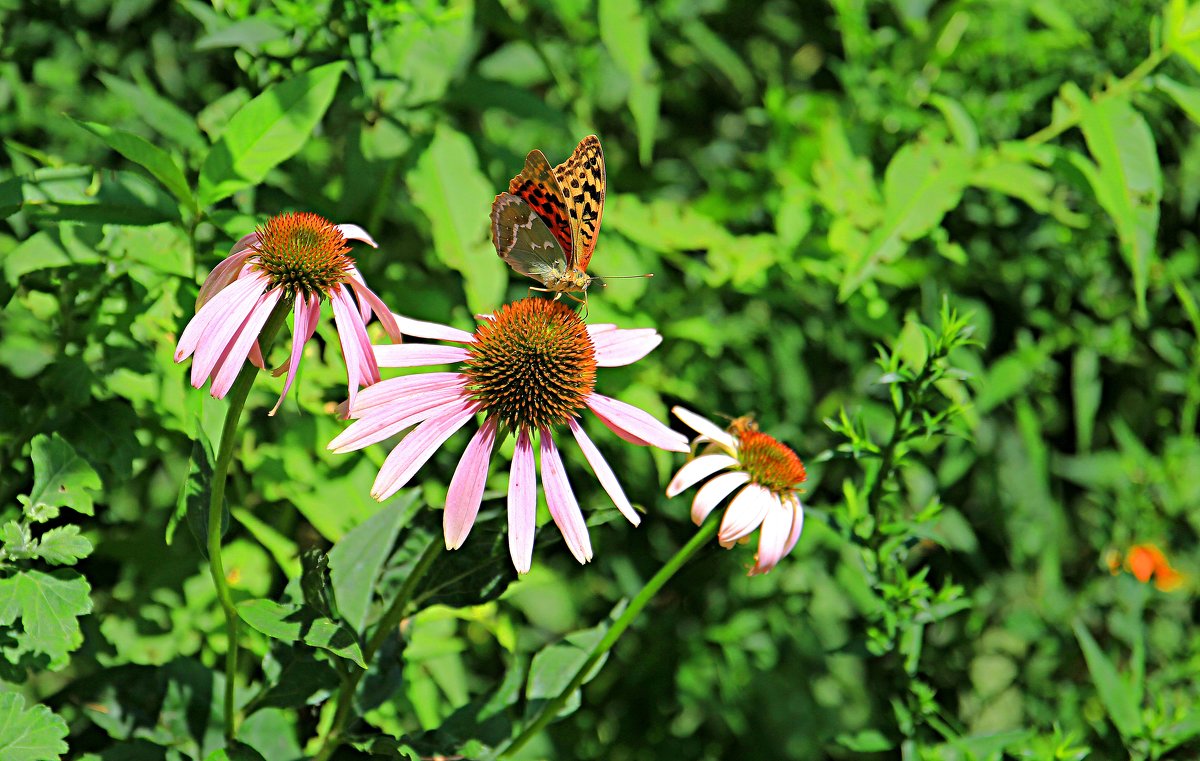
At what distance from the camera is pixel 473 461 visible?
964 millimetres

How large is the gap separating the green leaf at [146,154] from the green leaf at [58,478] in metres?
0.33

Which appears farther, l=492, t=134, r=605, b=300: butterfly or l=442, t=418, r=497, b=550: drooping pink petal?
l=492, t=134, r=605, b=300: butterfly

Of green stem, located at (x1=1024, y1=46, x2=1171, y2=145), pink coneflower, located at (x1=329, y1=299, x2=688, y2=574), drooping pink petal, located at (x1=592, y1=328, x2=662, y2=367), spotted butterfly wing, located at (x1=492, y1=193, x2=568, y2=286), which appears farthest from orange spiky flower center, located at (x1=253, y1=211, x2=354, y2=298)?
green stem, located at (x1=1024, y1=46, x2=1171, y2=145)

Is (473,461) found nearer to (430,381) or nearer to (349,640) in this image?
(430,381)

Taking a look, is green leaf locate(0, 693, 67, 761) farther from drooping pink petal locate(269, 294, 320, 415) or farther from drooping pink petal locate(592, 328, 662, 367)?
drooping pink petal locate(592, 328, 662, 367)

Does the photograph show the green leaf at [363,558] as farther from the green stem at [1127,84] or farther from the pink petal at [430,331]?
the green stem at [1127,84]

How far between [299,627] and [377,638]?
14 cm

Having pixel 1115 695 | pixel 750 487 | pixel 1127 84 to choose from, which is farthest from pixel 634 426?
pixel 1127 84

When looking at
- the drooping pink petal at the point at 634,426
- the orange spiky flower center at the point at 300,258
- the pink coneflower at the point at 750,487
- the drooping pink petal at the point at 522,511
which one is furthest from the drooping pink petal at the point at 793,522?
the orange spiky flower center at the point at 300,258

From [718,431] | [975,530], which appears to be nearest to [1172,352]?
[975,530]

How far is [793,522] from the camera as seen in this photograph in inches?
44.0

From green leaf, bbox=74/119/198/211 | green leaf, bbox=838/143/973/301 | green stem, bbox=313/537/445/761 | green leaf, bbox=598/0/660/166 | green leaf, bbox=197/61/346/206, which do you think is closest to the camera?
green stem, bbox=313/537/445/761

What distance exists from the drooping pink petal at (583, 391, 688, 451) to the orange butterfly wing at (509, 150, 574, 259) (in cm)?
23

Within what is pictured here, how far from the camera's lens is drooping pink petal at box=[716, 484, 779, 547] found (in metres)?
1.03
